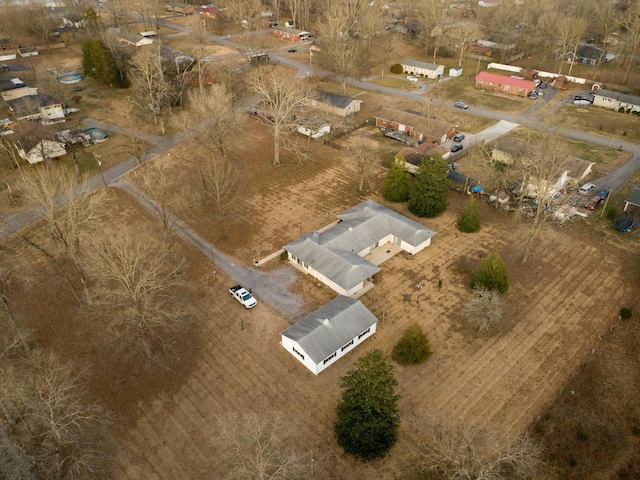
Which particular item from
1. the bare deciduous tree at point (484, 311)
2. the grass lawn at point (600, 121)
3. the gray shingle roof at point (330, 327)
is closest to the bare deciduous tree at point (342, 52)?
the grass lawn at point (600, 121)

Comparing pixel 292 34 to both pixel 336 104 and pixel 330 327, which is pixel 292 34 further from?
pixel 330 327

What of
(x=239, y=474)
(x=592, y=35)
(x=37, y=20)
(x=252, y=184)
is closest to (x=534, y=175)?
(x=252, y=184)

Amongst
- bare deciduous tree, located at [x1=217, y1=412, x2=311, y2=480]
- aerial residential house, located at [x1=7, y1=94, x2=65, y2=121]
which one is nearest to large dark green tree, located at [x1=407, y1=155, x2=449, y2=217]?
bare deciduous tree, located at [x1=217, y1=412, x2=311, y2=480]

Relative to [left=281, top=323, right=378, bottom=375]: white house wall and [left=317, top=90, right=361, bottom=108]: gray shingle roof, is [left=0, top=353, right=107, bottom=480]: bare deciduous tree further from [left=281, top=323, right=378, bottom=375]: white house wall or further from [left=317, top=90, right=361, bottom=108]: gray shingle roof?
[left=317, top=90, right=361, bottom=108]: gray shingle roof

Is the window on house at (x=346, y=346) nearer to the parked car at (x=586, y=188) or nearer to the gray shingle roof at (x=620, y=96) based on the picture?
the parked car at (x=586, y=188)

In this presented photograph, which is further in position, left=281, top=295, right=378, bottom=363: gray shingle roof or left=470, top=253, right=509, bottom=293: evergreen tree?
left=470, top=253, right=509, bottom=293: evergreen tree

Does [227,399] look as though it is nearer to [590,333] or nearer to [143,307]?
A: [143,307]
